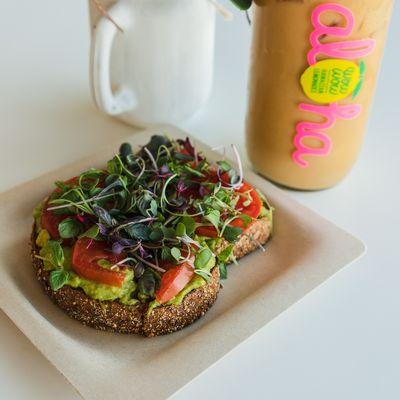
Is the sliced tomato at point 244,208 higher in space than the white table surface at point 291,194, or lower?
higher

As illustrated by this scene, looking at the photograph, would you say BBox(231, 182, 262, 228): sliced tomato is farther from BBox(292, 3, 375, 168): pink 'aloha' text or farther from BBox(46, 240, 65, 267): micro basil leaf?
BBox(46, 240, 65, 267): micro basil leaf

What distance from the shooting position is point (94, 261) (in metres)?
0.89

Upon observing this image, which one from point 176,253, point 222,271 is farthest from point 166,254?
point 222,271

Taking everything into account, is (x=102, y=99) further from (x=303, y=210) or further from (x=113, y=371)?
(x=113, y=371)

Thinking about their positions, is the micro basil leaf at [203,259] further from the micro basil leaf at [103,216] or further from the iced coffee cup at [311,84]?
the iced coffee cup at [311,84]

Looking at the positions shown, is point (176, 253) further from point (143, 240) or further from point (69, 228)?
point (69, 228)

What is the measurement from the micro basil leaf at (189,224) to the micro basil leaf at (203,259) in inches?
1.4

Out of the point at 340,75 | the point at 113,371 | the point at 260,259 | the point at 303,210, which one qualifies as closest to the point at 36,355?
the point at 113,371

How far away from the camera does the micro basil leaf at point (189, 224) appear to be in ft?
3.03

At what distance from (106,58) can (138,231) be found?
41 cm

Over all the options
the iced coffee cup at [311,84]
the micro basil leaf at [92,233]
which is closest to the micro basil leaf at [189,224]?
the micro basil leaf at [92,233]

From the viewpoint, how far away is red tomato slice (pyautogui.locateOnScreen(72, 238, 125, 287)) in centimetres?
87

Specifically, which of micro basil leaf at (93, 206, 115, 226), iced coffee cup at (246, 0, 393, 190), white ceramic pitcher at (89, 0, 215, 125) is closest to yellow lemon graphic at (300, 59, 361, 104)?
iced coffee cup at (246, 0, 393, 190)

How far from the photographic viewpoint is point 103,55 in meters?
1.17
